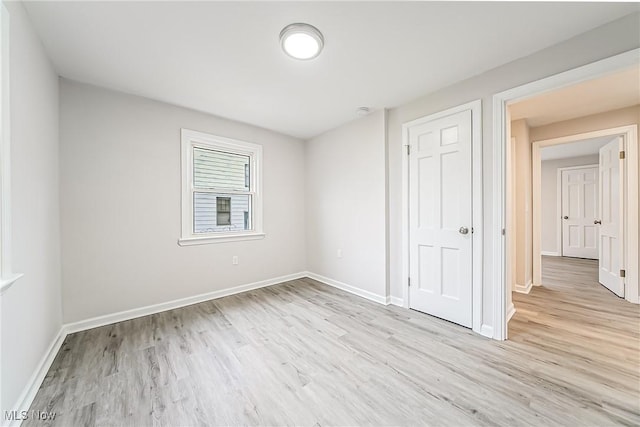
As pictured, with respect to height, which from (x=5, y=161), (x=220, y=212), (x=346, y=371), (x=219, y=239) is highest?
(x=5, y=161)

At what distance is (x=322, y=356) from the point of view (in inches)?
75.7

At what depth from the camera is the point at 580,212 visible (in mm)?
5551

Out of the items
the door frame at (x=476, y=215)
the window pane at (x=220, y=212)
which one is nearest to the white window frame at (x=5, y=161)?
the window pane at (x=220, y=212)

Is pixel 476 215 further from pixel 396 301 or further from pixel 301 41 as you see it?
pixel 301 41

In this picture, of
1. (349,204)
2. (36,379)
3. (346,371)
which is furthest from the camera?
(349,204)

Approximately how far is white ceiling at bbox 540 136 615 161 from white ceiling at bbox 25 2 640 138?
400 centimetres

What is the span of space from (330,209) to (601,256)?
430 cm

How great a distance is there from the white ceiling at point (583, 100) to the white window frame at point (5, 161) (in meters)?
3.90

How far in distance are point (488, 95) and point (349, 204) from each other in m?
1.98

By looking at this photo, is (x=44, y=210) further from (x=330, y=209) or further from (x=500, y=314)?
(x=500, y=314)

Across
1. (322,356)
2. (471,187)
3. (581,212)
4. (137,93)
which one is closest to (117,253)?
(137,93)

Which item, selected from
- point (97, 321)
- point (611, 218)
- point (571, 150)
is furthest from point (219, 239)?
point (571, 150)

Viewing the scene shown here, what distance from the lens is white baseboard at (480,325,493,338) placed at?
2.16 metres

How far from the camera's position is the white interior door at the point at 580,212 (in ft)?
17.6
